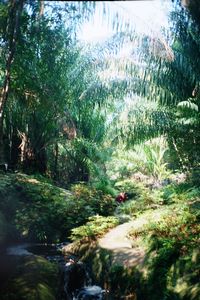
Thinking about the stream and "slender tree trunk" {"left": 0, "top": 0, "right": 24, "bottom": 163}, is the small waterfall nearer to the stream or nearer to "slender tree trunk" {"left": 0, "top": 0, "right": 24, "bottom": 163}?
the stream

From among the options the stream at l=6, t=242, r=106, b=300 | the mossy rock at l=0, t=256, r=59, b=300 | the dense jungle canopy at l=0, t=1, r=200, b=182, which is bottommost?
the stream at l=6, t=242, r=106, b=300

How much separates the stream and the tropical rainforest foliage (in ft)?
0.93

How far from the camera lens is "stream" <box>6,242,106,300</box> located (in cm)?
714

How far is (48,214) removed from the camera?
11.2 metres

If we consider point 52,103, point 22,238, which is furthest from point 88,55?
point 22,238

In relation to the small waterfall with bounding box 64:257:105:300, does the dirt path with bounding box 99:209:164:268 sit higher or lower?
higher

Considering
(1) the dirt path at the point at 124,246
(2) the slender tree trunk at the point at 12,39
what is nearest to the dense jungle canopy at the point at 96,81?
(2) the slender tree trunk at the point at 12,39

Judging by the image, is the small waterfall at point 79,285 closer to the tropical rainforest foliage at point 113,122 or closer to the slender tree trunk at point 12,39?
the tropical rainforest foliage at point 113,122

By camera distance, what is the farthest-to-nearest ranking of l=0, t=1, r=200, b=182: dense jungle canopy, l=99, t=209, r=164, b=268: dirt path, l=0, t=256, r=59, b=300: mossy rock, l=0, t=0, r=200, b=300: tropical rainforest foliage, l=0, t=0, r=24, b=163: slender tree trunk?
l=0, t=1, r=200, b=182: dense jungle canopy → l=0, t=0, r=24, b=163: slender tree trunk → l=99, t=209, r=164, b=268: dirt path → l=0, t=0, r=200, b=300: tropical rainforest foliage → l=0, t=256, r=59, b=300: mossy rock

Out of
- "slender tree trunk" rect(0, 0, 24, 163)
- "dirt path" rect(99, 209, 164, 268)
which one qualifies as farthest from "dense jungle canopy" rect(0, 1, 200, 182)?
"dirt path" rect(99, 209, 164, 268)

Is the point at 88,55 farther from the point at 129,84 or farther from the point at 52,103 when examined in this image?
the point at 52,103

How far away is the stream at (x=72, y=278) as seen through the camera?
281 inches

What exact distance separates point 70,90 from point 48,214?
21.7 ft

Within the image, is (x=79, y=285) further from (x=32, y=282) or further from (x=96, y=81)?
(x=96, y=81)
